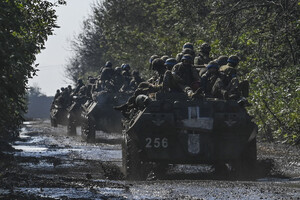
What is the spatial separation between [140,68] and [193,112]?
29.9 metres

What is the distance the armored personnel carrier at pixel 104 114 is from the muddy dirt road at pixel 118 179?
4.01 metres

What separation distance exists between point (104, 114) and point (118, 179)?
1119 cm

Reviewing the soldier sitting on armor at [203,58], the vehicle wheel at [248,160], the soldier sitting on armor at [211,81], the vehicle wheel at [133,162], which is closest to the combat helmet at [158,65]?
the soldier sitting on armor at [211,81]

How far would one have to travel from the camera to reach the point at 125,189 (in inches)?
374

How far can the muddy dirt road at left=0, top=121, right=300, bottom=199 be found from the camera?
886cm

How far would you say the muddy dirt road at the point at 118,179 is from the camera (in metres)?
8.86

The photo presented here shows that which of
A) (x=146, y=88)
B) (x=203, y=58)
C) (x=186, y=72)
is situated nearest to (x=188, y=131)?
(x=186, y=72)

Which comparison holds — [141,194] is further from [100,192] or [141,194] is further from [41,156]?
Result: [41,156]

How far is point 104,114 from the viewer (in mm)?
23047

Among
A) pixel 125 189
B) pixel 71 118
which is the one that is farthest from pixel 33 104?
pixel 125 189

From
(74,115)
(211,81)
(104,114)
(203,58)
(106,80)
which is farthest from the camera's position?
(74,115)

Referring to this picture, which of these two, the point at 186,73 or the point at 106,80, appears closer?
the point at 186,73

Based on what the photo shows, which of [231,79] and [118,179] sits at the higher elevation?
[231,79]

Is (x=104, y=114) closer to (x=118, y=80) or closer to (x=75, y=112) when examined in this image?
(x=118, y=80)
